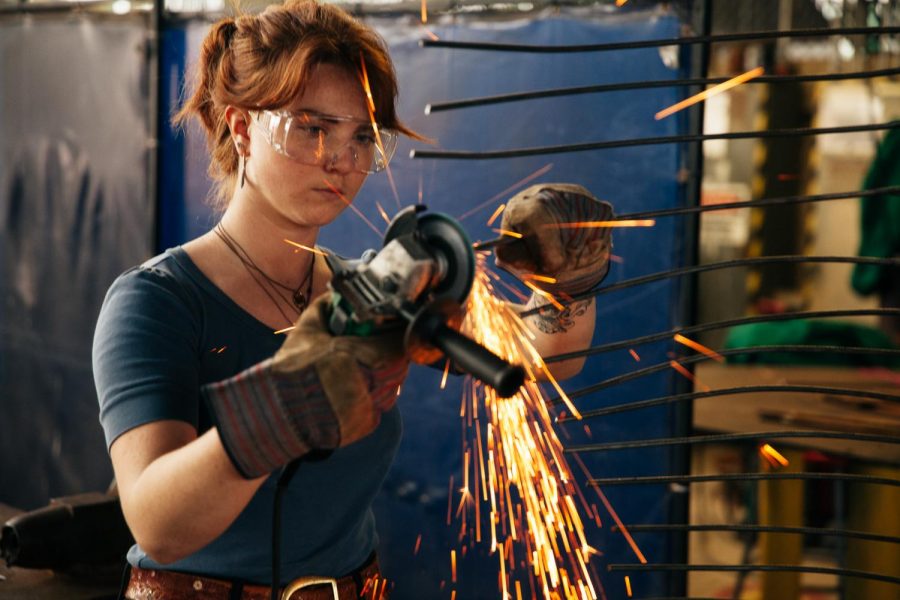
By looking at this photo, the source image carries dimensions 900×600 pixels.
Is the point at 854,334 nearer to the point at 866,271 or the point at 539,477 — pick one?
the point at 866,271

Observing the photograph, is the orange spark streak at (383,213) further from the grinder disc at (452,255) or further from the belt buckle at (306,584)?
the grinder disc at (452,255)

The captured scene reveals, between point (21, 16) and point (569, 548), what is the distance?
3.33 metres

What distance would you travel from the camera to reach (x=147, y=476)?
129 cm

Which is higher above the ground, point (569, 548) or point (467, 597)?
point (569, 548)

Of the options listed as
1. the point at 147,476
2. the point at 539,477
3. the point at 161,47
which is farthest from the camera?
the point at 161,47

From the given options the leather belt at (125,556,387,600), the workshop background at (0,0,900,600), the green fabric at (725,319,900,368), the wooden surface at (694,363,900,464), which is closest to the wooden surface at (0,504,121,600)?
the workshop background at (0,0,900,600)

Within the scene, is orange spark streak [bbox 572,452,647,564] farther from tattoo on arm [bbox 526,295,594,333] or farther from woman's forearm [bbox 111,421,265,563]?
woman's forearm [bbox 111,421,265,563]

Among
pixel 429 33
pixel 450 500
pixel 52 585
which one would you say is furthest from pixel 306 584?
pixel 429 33

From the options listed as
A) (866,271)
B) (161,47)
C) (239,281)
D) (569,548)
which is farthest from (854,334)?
(239,281)

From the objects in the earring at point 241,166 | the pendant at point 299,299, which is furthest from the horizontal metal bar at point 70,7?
the pendant at point 299,299

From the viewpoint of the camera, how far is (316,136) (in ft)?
5.16

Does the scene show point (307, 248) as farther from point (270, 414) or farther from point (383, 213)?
point (383, 213)

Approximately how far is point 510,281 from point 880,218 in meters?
2.20

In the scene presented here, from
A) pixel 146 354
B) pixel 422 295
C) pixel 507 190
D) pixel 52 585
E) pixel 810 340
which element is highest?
pixel 507 190
